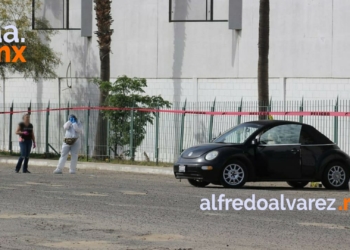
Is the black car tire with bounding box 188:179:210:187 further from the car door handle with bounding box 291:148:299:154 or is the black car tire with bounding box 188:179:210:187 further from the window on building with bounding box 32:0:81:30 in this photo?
the window on building with bounding box 32:0:81:30

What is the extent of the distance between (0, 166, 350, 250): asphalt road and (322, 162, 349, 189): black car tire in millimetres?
617

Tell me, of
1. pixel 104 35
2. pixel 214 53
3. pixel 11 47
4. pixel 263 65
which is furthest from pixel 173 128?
pixel 11 47

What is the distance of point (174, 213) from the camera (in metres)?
15.9

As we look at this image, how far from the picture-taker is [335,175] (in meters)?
22.2

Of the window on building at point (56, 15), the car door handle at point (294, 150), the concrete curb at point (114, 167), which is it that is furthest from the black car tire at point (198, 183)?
the window on building at point (56, 15)

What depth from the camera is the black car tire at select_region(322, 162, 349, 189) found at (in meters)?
22.1

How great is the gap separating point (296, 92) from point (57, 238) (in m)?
23.1

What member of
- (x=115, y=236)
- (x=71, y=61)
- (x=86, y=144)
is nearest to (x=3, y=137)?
(x=71, y=61)

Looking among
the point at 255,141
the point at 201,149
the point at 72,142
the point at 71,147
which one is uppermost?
the point at 255,141

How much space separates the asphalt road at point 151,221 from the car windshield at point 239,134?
1.20 metres

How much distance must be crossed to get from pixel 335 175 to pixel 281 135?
1503mm

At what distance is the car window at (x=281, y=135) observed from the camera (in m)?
22.1

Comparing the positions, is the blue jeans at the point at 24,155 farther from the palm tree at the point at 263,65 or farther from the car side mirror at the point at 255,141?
the car side mirror at the point at 255,141

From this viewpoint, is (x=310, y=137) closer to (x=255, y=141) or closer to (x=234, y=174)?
(x=255, y=141)
